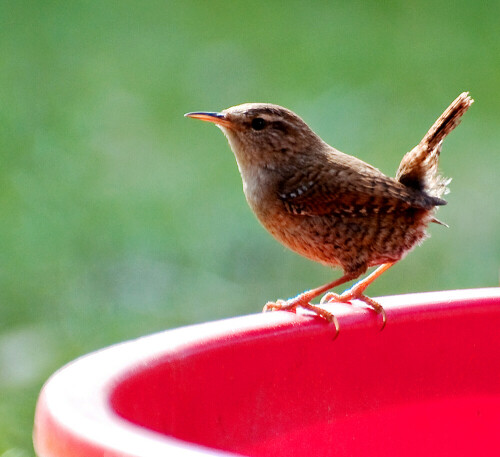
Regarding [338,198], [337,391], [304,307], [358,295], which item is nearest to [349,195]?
[338,198]

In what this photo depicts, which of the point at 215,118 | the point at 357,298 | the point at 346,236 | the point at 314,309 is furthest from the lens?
the point at 215,118

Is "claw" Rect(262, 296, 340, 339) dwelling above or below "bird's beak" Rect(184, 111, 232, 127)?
below

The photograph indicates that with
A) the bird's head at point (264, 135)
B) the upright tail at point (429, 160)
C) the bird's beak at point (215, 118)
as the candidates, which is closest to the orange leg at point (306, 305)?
the upright tail at point (429, 160)

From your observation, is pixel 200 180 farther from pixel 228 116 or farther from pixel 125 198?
pixel 228 116

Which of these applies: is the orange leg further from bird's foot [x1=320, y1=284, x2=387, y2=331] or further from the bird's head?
the bird's head

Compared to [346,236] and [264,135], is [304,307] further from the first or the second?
[264,135]

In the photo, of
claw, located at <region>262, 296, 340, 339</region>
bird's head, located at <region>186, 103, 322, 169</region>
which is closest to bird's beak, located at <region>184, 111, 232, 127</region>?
bird's head, located at <region>186, 103, 322, 169</region>
